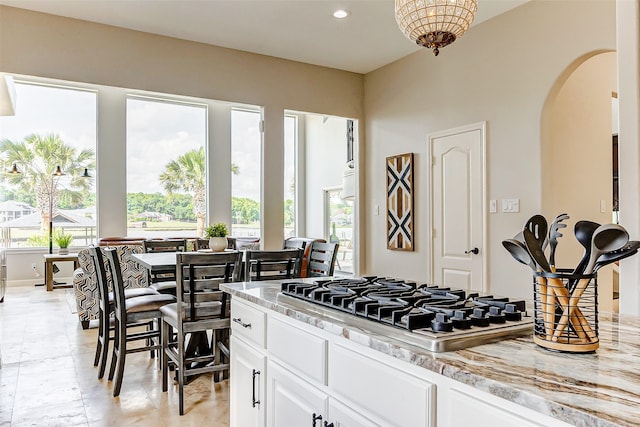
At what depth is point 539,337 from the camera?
110 centimetres

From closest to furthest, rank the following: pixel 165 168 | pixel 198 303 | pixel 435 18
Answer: pixel 435 18 → pixel 198 303 → pixel 165 168

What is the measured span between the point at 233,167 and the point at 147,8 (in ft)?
18.3

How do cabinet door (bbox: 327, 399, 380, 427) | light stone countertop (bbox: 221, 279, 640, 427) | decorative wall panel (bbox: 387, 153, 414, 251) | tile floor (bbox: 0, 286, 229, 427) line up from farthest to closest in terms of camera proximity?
decorative wall panel (bbox: 387, 153, 414, 251) → tile floor (bbox: 0, 286, 229, 427) → cabinet door (bbox: 327, 399, 380, 427) → light stone countertop (bbox: 221, 279, 640, 427)

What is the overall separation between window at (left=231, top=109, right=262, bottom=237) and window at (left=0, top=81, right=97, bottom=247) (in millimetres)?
2637

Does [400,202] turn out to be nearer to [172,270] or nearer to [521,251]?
[172,270]

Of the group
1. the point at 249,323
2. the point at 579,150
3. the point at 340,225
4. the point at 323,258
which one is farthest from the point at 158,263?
the point at 340,225

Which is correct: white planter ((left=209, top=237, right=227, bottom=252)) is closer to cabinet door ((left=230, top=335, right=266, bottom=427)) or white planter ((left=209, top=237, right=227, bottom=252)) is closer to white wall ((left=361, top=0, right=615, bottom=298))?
cabinet door ((left=230, top=335, right=266, bottom=427))

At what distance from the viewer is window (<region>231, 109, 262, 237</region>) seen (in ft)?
31.8

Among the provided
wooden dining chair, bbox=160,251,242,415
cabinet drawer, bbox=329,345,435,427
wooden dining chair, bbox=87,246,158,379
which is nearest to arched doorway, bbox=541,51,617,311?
wooden dining chair, bbox=160,251,242,415

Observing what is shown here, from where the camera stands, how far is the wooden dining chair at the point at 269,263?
3230 millimetres

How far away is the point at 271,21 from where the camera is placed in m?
4.51

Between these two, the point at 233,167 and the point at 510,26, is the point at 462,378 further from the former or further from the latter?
the point at 233,167

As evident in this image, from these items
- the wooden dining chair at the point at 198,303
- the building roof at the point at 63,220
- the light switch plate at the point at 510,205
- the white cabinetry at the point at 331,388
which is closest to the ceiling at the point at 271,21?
the light switch plate at the point at 510,205

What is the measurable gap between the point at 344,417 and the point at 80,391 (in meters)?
2.54
